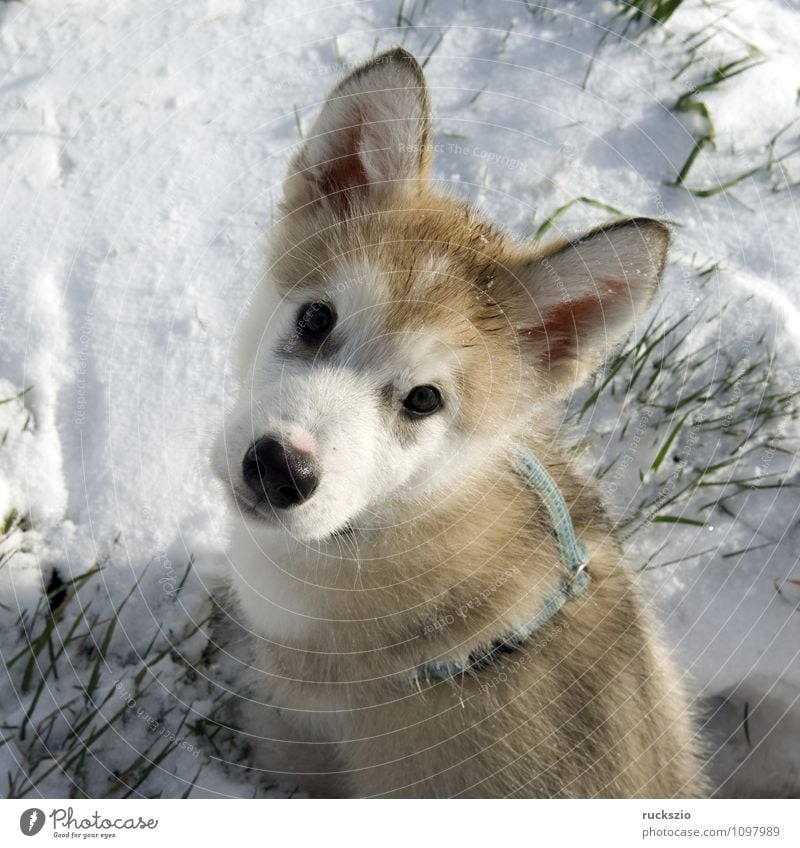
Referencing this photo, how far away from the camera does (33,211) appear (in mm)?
3002

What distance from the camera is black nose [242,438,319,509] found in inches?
75.7

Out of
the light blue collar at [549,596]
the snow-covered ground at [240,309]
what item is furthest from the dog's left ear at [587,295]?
the snow-covered ground at [240,309]

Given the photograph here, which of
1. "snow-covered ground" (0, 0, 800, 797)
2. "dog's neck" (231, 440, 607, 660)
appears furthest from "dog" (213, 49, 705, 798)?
"snow-covered ground" (0, 0, 800, 797)

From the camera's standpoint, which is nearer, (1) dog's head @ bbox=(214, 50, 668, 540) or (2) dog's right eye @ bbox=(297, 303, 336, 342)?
(1) dog's head @ bbox=(214, 50, 668, 540)

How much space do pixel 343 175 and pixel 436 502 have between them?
99 centimetres

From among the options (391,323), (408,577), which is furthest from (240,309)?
(408,577)

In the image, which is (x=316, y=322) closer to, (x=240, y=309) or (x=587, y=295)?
(x=587, y=295)

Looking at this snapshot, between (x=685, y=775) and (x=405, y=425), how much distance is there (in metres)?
1.36

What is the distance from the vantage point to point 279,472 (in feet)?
6.34

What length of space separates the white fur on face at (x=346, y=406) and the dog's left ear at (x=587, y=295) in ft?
1.09

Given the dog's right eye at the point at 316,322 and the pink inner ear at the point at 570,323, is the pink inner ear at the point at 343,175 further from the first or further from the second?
the pink inner ear at the point at 570,323

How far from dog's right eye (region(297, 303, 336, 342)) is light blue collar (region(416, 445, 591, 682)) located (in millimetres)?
715

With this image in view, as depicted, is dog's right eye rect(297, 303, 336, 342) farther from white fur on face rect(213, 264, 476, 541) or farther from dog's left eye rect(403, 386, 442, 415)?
dog's left eye rect(403, 386, 442, 415)

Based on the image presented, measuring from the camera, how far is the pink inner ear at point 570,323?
2.16 m
